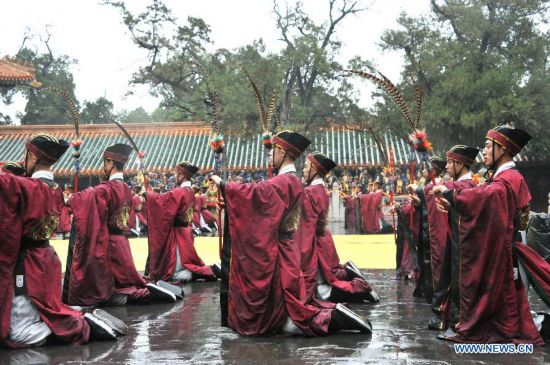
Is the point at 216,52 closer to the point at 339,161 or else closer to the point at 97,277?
the point at 339,161

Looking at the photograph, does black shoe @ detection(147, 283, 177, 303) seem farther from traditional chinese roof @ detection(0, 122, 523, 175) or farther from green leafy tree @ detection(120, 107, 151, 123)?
Result: green leafy tree @ detection(120, 107, 151, 123)

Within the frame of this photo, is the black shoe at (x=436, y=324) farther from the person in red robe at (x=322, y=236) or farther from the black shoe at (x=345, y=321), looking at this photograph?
the person in red robe at (x=322, y=236)

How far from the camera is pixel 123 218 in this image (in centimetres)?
726

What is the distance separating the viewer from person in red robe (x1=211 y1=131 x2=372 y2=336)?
5.35 m

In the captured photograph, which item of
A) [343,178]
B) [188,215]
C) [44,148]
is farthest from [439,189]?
[343,178]

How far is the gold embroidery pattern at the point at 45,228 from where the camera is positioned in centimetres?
505

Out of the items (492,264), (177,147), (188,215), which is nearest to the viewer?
(492,264)

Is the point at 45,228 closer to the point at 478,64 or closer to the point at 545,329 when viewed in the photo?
the point at 545,329

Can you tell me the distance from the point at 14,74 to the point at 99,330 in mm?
20108

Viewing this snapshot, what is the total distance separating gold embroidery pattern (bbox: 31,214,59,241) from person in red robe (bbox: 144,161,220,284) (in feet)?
10.9

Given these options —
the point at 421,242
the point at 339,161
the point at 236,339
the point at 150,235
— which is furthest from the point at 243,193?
the point at 339,161

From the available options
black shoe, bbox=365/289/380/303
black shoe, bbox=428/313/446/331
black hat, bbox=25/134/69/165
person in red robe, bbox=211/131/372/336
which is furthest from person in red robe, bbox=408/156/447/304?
black hat, bbox=25/134/69/165

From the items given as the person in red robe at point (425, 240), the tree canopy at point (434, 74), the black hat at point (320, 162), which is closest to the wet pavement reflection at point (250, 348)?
the person in red robe at point (425, 240)

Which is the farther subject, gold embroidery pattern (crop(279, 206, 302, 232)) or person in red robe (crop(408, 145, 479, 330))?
gold embroidery pattern (crop(279, 206, 302, 232))
